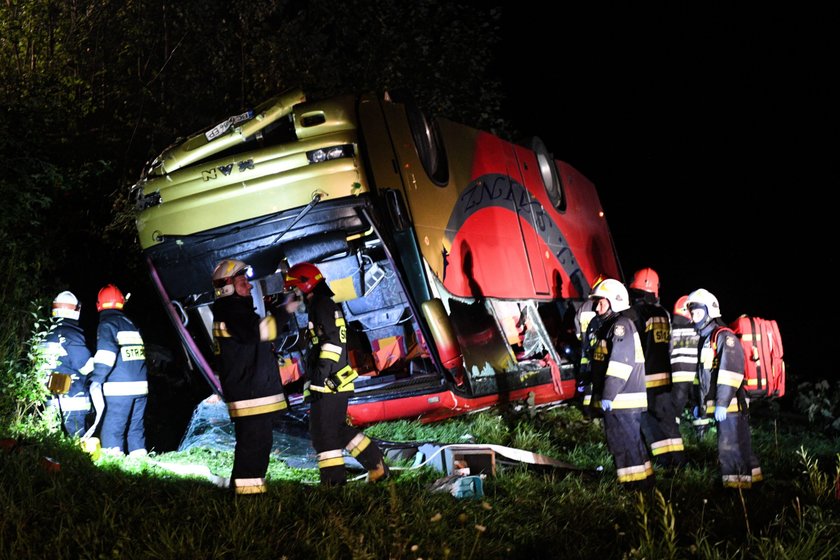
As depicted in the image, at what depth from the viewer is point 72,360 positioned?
698cm

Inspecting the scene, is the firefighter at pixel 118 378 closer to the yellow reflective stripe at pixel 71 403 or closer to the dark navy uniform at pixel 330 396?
the yellow reflective stripe at pixel 71 403

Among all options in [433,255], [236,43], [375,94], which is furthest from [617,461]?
[236,43]

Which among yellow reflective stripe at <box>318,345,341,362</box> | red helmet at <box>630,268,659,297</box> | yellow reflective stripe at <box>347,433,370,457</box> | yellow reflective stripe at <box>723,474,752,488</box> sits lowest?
yellow reflective stripe at <box>723,474,752,488</box>

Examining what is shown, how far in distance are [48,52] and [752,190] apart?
19.4 m

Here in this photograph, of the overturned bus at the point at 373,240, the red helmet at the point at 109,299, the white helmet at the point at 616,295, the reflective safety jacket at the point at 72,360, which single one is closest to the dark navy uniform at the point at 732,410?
the white helmet at the point at 616,295

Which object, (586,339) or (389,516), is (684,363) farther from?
(389,516)

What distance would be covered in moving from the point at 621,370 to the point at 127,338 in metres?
4.30

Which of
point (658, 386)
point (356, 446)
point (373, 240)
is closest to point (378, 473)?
point (356, 446)

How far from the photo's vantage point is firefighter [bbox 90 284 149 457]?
7059mm

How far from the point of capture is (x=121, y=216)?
808 cm

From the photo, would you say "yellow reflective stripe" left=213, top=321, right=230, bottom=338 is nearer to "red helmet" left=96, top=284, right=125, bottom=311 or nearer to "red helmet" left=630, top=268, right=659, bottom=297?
"red helmet" left=96, top=284, right=125, bottom=311

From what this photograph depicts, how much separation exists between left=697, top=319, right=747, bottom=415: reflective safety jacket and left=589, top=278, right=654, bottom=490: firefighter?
2.65ft

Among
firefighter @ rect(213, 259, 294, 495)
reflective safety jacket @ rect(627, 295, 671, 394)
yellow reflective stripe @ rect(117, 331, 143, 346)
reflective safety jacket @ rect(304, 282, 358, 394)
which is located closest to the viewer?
firefighter @ rect(213, 259, 294, 495)

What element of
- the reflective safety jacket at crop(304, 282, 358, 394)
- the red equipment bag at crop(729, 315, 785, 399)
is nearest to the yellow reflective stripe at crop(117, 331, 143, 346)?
the reflective safety jacket at crop(304, 282, 358, 394)
